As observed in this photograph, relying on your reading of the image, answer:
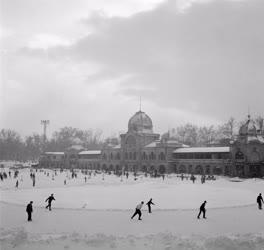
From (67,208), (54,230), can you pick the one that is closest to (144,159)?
(67,208)

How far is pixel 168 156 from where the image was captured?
73.5 m

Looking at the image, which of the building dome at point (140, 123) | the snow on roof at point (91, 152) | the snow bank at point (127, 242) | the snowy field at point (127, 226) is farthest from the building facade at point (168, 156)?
the snow bank at point (127, 242)

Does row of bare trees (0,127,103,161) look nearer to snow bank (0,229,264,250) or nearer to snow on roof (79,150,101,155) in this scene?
snow on roof (79,150,101,155)

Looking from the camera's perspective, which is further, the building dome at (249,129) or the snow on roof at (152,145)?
the snow on roof at (152,145)

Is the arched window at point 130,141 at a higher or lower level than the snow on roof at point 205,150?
higher

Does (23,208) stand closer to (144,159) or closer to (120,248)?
(120,248)

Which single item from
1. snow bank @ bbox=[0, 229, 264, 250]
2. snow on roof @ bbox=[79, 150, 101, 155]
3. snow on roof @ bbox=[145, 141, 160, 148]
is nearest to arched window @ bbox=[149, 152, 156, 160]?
snow on roof @ bbox=[145, 141, 160, 148]

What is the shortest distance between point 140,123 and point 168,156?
1435 cm

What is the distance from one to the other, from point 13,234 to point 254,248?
8660mm

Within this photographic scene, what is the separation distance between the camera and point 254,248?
1313 centimetres

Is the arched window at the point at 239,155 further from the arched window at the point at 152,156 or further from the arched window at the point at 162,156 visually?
→ the arched window at the point at 152,156

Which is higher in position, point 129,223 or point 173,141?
point 173,141

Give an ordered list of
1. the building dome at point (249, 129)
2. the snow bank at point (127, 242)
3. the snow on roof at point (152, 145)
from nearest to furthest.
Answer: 1. the snow bank at point (127, 242)
2. the building dome at point (249, 129)
3. the snow on roof at point (152, 145)

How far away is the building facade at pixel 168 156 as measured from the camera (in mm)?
59406
